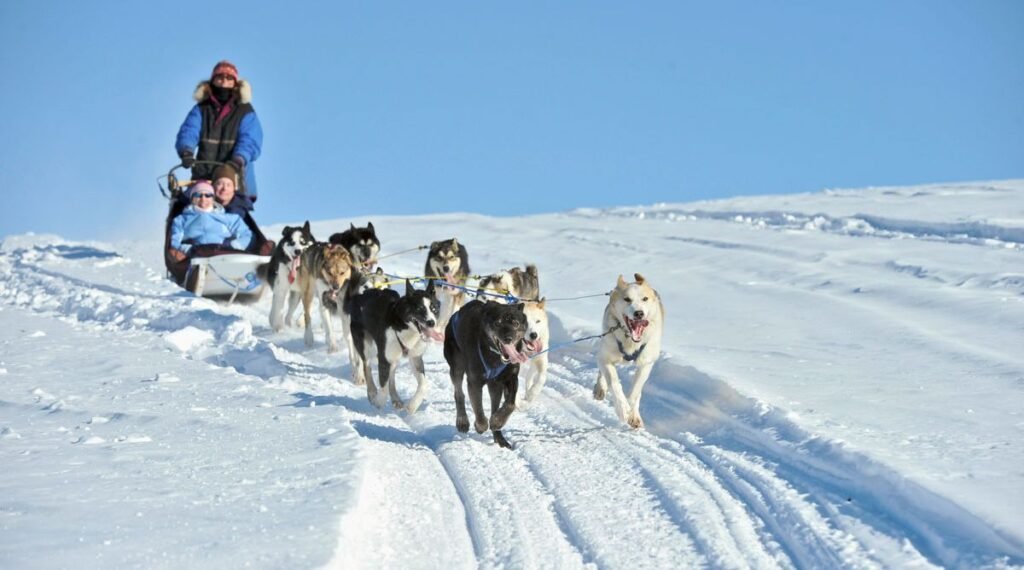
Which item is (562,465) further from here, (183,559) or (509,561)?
(183,559)

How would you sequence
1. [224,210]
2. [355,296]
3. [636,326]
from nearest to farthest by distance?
1. [636,326]
2. [355,296]
3. [224,210]

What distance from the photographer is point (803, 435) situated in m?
5.58

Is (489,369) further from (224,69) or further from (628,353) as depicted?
(224,69)

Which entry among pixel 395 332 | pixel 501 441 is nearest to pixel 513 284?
pixel 395 332

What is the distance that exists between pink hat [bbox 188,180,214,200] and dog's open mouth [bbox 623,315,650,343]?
6.43 m

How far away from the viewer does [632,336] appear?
21.5ft

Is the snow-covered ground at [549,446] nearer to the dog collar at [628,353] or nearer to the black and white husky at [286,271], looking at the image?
the black and white husky at [286,271]

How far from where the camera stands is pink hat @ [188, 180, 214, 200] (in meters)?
11.7

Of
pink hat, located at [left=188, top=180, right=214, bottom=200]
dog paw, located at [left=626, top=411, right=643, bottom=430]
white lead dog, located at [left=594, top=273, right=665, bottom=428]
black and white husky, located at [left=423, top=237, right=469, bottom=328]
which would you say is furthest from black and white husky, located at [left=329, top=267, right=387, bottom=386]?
pink hat, located at [left=188, top=180, right=214, bottom=200]

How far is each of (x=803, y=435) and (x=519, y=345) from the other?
1.51 m

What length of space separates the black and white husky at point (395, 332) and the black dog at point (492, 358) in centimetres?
40

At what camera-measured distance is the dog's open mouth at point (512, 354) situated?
6.05m

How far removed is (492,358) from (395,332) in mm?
1038

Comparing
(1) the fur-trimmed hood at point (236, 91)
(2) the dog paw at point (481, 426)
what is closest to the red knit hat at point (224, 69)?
(1) the fur-trimmed hood at point (236, 91)
